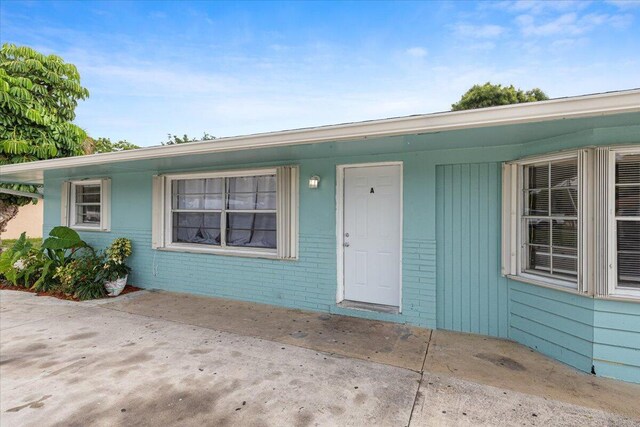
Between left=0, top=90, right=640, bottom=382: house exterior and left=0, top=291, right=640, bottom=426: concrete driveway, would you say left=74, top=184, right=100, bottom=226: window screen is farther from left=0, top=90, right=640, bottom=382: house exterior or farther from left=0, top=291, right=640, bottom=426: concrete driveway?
left=0, top=291, right=640, bottom=426: concrete driveway

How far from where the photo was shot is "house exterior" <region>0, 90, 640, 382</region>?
2887mm

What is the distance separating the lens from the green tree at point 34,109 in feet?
23.5

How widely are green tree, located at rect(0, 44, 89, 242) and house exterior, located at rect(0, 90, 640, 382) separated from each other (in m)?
1.41

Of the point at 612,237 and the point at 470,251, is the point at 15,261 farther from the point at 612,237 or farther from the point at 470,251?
the point at 612,237

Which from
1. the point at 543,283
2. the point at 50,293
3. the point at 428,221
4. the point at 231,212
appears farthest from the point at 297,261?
the point at 50,293

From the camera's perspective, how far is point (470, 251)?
12.9 ft

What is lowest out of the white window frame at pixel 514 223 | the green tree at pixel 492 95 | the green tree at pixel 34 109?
the white window frame at pixel 514 223

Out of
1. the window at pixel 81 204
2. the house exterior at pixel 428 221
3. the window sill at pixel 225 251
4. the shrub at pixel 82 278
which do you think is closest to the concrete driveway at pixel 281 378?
the house exterior at pixel 428 221

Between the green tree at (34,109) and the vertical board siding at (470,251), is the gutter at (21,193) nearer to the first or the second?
the green tree at (34,109)

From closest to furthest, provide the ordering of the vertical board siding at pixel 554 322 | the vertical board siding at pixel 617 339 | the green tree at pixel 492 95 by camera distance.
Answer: the vertical board siding at pixel 617 339
the vertical board siding at pixel 554 322
the green tree at pixel 492 95

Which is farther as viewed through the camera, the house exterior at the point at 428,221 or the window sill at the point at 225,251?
the window sill at the point at 225,251

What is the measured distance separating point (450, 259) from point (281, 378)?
Answer: 7.97 ft

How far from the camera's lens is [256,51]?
825cm

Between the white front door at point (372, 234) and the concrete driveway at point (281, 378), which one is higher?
the white front door at point (372, 234)
